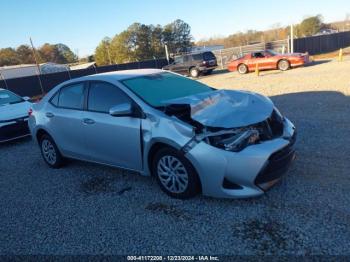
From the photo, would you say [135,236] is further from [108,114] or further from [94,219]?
[108,114]

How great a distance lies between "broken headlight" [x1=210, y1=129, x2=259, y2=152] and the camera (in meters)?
3.59

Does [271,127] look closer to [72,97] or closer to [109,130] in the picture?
[109,130]

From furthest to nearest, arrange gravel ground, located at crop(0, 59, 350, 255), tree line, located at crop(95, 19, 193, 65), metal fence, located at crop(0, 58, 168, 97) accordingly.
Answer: tree line, located at crop(95, 19, 193, 65)
metal fence, located at crop(0, 58, 168, 97)
gravel ground, located at crop(0, 59, 350, 255)

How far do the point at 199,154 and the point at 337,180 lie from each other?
5.93ft

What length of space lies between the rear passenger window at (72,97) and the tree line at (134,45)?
5117 centimetres

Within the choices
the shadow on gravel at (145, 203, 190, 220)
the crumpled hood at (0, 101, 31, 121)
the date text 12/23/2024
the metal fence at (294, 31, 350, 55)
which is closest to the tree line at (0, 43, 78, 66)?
the metal fence at (294, 31, 350, 55)

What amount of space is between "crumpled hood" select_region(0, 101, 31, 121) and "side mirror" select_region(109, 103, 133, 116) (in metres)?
5.32

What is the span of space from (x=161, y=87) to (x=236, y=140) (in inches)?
64.4

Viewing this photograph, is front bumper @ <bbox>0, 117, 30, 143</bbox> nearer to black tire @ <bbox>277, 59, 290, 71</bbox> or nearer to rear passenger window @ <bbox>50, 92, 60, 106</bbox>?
rear passenger window @ <bbox>50, 92, 60, 106</bbox>

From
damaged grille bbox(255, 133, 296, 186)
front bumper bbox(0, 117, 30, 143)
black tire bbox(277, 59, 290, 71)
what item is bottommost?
black tire bbox(277, 59, 290, 71)

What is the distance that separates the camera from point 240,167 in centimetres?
354

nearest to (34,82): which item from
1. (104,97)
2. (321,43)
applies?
(104,97)

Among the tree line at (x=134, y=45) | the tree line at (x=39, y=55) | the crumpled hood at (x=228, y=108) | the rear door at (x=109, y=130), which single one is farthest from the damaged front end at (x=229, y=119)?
the tree line at (x=39, y=55)

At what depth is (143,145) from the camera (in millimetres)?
4234
